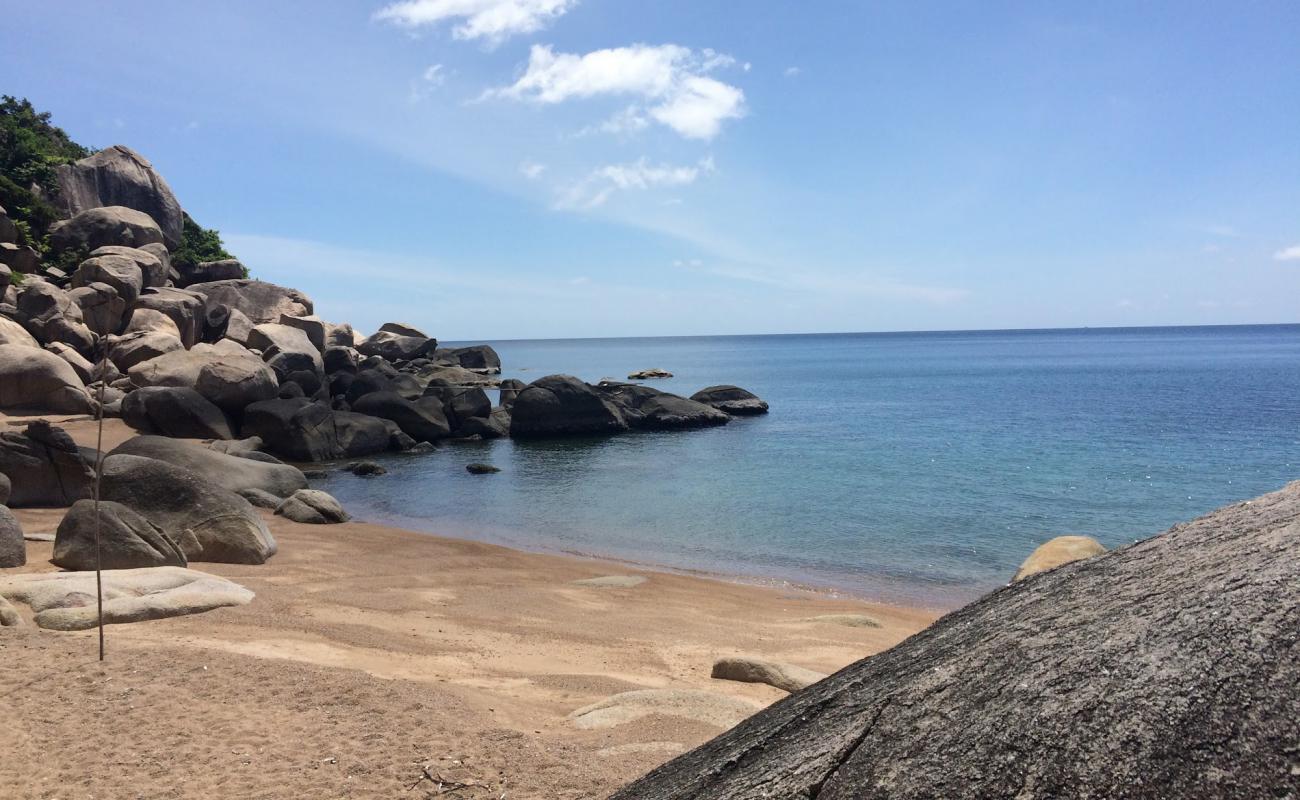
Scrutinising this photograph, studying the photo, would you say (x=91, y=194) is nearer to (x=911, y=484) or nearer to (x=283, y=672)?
(x=911, y=484)

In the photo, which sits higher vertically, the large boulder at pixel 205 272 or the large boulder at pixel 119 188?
the large boulder at pixel 119 188

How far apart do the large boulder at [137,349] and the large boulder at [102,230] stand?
33.9 ft

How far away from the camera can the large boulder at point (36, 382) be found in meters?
28.5

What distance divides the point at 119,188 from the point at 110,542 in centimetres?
4651

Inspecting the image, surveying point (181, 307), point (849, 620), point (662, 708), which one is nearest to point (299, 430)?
point (181, 307)

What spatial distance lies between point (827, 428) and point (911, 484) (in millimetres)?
16360

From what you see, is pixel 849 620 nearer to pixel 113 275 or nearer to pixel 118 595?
pixel 118 595

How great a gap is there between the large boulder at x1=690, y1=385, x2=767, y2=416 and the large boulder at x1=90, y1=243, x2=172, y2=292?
93.9 feet

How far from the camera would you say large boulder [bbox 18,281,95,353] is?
3403cm

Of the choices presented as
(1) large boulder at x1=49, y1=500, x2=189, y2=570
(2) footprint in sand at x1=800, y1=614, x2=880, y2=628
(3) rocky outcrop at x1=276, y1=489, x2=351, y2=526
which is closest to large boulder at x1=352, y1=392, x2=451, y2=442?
(3) rocky outcrop at x1=276, y1=489, x2=351, y2=526

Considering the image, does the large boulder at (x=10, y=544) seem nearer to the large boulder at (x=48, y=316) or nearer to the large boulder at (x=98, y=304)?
the large boulder at (x=48, y=316)

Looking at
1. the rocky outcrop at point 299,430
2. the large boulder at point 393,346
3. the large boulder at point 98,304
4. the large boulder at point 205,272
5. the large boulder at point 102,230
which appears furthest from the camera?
the large boulder at point 393,346

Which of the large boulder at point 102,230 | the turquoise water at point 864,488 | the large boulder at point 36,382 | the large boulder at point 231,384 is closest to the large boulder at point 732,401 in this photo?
the turquoise water at point 864,488

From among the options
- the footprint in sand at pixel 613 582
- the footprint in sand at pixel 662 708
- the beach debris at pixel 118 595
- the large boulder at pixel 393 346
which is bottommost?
the footprint in sand at pixel 613 582
